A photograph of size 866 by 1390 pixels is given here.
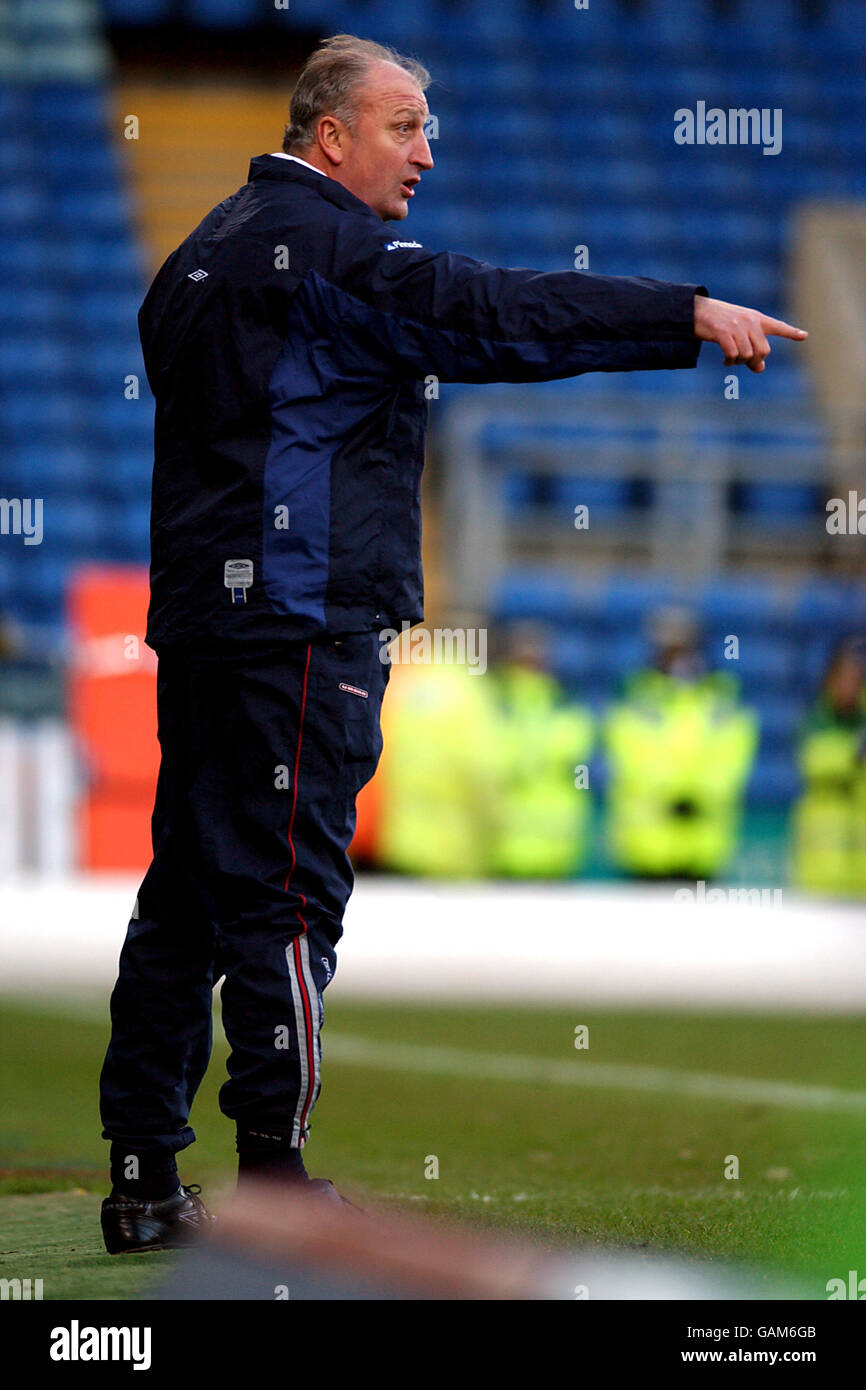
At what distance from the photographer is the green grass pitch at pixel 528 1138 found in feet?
9.73

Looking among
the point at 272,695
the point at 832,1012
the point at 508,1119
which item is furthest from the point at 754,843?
the point at 272,695

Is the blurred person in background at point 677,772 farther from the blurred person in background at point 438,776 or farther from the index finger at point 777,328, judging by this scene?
the index finger at point 777,328

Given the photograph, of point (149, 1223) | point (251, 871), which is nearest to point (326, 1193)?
point (149, 1223)

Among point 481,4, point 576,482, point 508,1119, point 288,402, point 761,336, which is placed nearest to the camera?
point 761,336

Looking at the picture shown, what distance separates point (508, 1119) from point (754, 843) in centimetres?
671

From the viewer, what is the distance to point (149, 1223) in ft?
9.34

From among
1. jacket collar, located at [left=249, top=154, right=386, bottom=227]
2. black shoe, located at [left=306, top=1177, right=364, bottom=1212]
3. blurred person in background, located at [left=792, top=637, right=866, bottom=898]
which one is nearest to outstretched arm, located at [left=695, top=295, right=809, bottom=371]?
jacket collar, located at [left=249, top=154, right=386, bottom=227]

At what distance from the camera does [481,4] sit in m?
16.5

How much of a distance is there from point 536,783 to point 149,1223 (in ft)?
21.8

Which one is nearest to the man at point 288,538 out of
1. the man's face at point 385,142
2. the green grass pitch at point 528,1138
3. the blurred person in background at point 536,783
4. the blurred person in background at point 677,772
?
the man's face at point 385,142

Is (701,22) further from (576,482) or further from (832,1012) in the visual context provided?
(832,1012)

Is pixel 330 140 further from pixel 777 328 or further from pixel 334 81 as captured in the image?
pixel 777 328

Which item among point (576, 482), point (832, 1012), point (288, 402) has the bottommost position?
point (832, 1012)

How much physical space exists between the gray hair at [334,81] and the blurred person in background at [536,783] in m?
6.61
